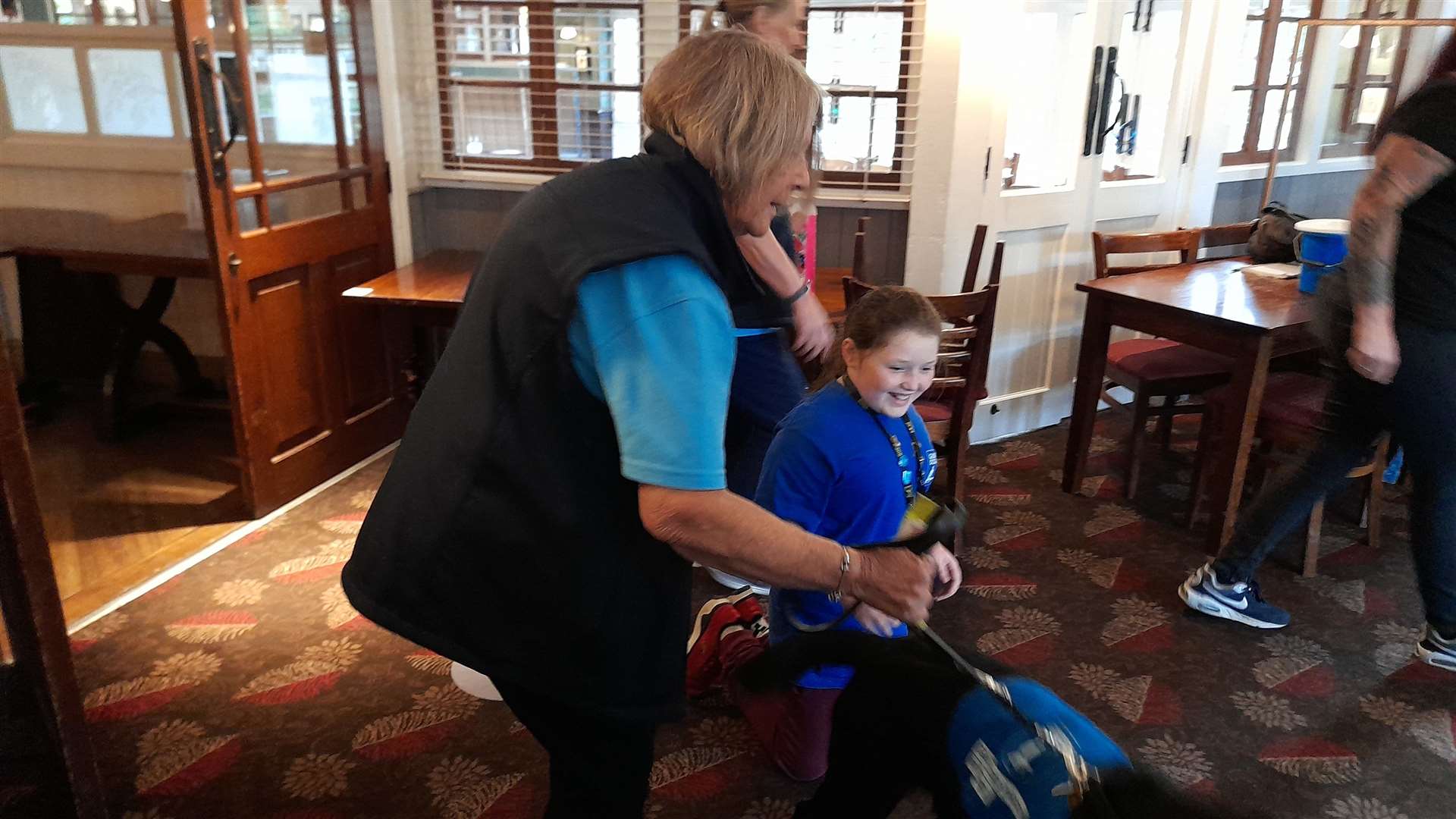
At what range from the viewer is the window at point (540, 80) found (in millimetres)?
3307

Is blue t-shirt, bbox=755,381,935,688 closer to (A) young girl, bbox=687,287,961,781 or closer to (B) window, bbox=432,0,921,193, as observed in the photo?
(A) young girl, bbox=687,287,961,781

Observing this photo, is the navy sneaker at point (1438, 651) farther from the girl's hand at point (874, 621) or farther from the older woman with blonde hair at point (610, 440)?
the older woman with blonde hair at point (610, 440)

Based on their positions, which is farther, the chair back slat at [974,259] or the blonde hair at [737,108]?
the chair back slat at [974,259]

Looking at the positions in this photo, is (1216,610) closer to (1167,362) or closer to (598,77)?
(1167,362)

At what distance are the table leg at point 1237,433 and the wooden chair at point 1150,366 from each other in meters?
0.32

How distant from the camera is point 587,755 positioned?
3.79ft

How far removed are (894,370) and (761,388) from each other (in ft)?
1.00

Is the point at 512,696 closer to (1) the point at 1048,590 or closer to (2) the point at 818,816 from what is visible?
(2) the point at 818,816

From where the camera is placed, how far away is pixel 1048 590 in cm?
263

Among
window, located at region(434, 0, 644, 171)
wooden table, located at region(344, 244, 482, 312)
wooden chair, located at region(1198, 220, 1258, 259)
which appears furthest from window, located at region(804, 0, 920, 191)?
wooden table, located at region(344, 244, 482, 312)

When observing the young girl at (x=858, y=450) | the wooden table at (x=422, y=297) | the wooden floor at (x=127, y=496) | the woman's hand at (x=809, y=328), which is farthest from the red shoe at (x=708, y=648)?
the wooden floor at (x=127, y=496)

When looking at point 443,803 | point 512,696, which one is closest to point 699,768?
point 443,803

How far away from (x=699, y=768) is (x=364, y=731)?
0.71 m

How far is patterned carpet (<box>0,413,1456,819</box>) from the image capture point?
188cm
